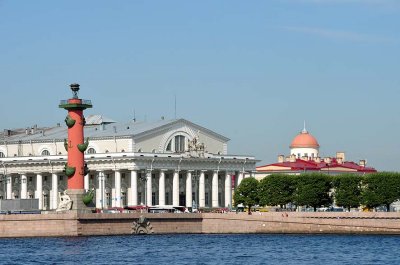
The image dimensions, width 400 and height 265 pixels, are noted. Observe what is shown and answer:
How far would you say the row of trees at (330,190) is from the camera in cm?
11306

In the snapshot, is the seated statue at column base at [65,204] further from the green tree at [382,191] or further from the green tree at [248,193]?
the green tree at [248,193]

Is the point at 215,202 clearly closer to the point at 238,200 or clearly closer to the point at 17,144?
the point at 238,200

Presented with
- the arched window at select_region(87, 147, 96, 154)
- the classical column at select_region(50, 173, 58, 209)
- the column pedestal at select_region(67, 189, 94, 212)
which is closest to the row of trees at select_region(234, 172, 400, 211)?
the arched window at select_region(87, 147, 96, 154)

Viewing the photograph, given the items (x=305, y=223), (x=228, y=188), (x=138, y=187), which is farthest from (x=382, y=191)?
(x=228, y=188)

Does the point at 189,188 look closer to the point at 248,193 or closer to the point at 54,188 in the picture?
the point at 248,193

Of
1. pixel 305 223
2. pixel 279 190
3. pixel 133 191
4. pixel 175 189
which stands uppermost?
pixel 175 189

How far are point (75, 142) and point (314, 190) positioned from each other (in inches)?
1046

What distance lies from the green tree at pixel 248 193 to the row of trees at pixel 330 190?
0.49 m

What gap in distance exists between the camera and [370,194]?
11294 cm

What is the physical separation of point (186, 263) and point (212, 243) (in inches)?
766

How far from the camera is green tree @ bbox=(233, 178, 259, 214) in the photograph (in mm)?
125706

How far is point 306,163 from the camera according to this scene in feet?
601

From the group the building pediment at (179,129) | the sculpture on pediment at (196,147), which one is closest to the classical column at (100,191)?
the building pediment at (179,129)

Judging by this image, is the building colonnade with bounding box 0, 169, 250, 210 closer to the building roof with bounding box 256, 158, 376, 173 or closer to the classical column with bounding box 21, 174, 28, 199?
the classical column with bounding box 21, 174, 28, 199
